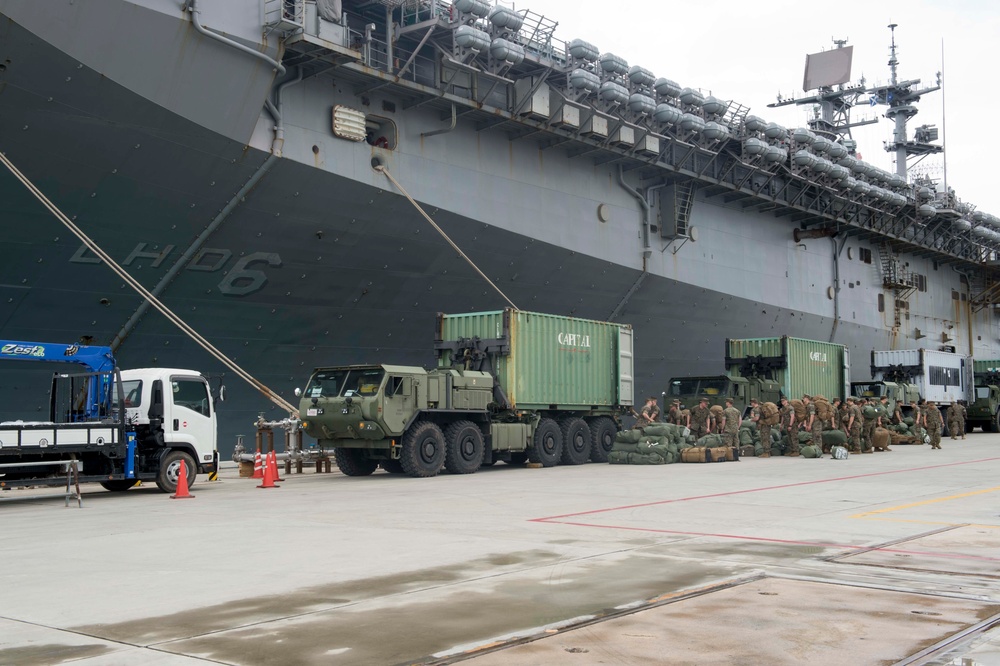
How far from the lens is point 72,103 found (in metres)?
16.0

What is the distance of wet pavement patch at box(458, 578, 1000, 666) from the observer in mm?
5090

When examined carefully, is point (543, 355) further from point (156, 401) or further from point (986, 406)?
point (986, 406)

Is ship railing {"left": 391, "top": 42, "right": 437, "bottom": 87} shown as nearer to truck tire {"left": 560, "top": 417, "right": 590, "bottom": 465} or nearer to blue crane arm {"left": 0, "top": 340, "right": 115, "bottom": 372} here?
truck tire {"left": 560, "top": 417, "right": 590, "bottom": 465}

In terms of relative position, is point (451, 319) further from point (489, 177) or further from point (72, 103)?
point (72, 103)

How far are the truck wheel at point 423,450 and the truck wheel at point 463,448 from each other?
0.29 meters

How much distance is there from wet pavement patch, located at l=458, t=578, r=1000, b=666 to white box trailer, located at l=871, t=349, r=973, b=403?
33.1m

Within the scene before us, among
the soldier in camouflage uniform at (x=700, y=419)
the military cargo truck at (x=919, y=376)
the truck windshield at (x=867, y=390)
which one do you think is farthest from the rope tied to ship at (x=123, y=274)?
the military cargo truck at (x=919, y=376)

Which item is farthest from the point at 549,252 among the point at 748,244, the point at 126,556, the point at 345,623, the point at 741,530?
the point at 345,623

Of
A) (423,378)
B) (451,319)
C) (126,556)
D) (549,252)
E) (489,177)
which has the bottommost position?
(126,556)

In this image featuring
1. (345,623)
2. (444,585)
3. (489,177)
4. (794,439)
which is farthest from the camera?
(794,439)

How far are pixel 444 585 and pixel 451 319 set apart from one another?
15456 millimetres

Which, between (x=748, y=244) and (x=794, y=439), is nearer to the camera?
(x=794, y=439)

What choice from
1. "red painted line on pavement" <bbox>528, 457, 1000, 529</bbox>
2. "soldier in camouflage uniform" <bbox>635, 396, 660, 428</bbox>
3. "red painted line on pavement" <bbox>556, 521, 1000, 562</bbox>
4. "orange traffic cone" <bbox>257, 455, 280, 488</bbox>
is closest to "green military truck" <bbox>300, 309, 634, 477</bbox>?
"soldier in camouflage uniform" <bbox>635, 396, 660, 428</bbox>

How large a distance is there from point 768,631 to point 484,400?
1494cm
